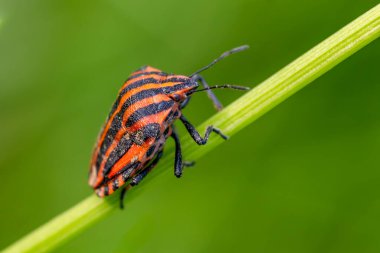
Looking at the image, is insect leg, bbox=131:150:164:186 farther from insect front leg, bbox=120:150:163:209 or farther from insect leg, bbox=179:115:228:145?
insect leg, bbox=179:115:228:145

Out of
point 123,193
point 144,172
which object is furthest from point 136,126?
point 123,193

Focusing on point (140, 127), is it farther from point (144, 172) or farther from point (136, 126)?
point (144, 172)

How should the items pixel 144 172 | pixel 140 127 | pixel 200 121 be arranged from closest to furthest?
pixel 144 172
pixel 140 127
pixel 200 121

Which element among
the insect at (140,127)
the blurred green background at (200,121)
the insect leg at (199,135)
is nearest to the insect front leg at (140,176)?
the insect at (140,127)

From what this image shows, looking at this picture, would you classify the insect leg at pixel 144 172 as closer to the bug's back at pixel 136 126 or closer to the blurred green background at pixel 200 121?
the bug's back at pixel 136 126

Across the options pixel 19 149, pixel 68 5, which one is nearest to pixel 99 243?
pixel 19 149

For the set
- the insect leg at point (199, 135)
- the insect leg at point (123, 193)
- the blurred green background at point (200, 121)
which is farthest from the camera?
the blurred green background at point (200, 121)
